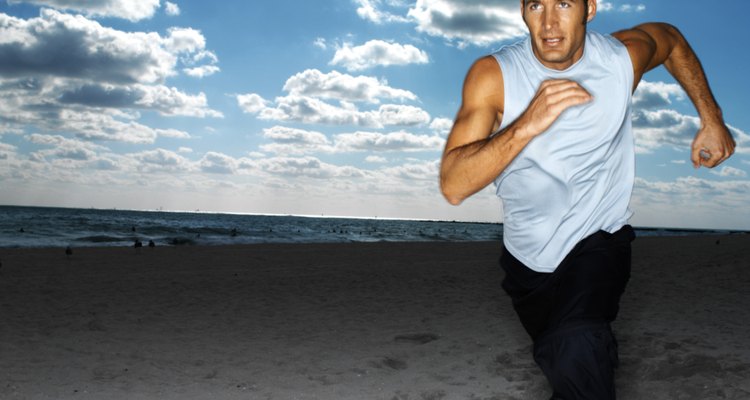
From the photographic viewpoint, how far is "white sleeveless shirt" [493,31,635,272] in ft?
6.56

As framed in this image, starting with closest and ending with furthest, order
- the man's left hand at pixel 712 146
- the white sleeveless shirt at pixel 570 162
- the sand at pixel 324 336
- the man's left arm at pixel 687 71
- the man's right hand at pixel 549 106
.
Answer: the man's right hand at pixel 549 106 → the white sleeveless shirt at pixel 570 162 → the man's left arm at pixel 687 71 → the man's left hand at pixel 712 146 → the sand at pixel 324 336

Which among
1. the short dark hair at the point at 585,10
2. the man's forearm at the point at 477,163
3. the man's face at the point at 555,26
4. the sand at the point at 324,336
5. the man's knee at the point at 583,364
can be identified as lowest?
the sand at the point at 324,336

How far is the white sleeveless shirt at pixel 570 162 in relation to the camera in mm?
1999

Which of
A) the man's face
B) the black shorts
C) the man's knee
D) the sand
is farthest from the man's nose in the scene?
the sand

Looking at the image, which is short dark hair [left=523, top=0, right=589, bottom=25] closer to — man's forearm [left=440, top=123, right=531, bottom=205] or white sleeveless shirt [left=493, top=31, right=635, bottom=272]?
white sleeveless shirt [left=493, top=31, right=635, bottom=272]

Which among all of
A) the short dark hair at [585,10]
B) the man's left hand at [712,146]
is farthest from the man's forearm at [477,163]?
the man's left hand at [712,146]

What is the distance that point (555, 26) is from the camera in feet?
6.31

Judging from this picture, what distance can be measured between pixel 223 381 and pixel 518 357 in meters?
2.69

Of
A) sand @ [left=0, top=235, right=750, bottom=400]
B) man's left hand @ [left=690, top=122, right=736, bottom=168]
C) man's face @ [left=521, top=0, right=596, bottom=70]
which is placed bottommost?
sand @ [left=0, top=235, right=750, bottom=400]

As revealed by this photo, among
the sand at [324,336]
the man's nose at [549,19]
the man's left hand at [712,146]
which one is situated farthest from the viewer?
the sand at [324,336]

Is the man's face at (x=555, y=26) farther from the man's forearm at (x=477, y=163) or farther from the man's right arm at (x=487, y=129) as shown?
the man's forearm at (x=477, y=163)

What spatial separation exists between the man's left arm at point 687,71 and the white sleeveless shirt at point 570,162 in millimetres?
207

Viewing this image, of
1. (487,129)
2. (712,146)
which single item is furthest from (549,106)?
(712,146)

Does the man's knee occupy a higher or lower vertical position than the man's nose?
lower
